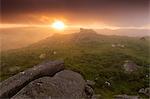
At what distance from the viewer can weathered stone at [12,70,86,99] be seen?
3391cm

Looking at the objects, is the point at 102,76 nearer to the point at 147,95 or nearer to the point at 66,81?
the point at 147,95

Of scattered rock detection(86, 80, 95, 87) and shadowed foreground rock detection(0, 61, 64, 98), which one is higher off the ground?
shadowed foreground rock detection(0, 61, 64, 98)

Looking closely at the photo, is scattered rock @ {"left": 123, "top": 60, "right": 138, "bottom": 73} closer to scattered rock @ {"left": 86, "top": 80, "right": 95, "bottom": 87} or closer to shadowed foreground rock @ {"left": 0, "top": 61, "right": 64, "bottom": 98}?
scattered rock @ {"left": 86, "top": 80, "right": 95, "bottom": 87}

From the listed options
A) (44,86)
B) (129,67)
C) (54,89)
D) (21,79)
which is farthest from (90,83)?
(44,86)

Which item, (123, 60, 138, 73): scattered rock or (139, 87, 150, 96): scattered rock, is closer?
(139, 87, 150, 96): scattered rock

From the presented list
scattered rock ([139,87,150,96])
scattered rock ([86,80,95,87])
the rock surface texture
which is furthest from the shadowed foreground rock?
scattered rock ([139,87,150,96])

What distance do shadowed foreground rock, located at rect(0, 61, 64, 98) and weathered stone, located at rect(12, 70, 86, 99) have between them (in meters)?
5.09

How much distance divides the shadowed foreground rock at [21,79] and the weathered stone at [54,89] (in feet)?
16.7

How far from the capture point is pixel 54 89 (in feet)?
117

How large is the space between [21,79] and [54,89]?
8521 mm

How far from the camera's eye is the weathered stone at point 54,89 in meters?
33.9

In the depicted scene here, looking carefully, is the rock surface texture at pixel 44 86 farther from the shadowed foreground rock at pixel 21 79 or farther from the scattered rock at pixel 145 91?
the scattered rock at pixel 145 91

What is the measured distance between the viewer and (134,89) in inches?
2904

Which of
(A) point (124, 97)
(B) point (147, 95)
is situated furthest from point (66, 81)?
(B) point (147, 95)
